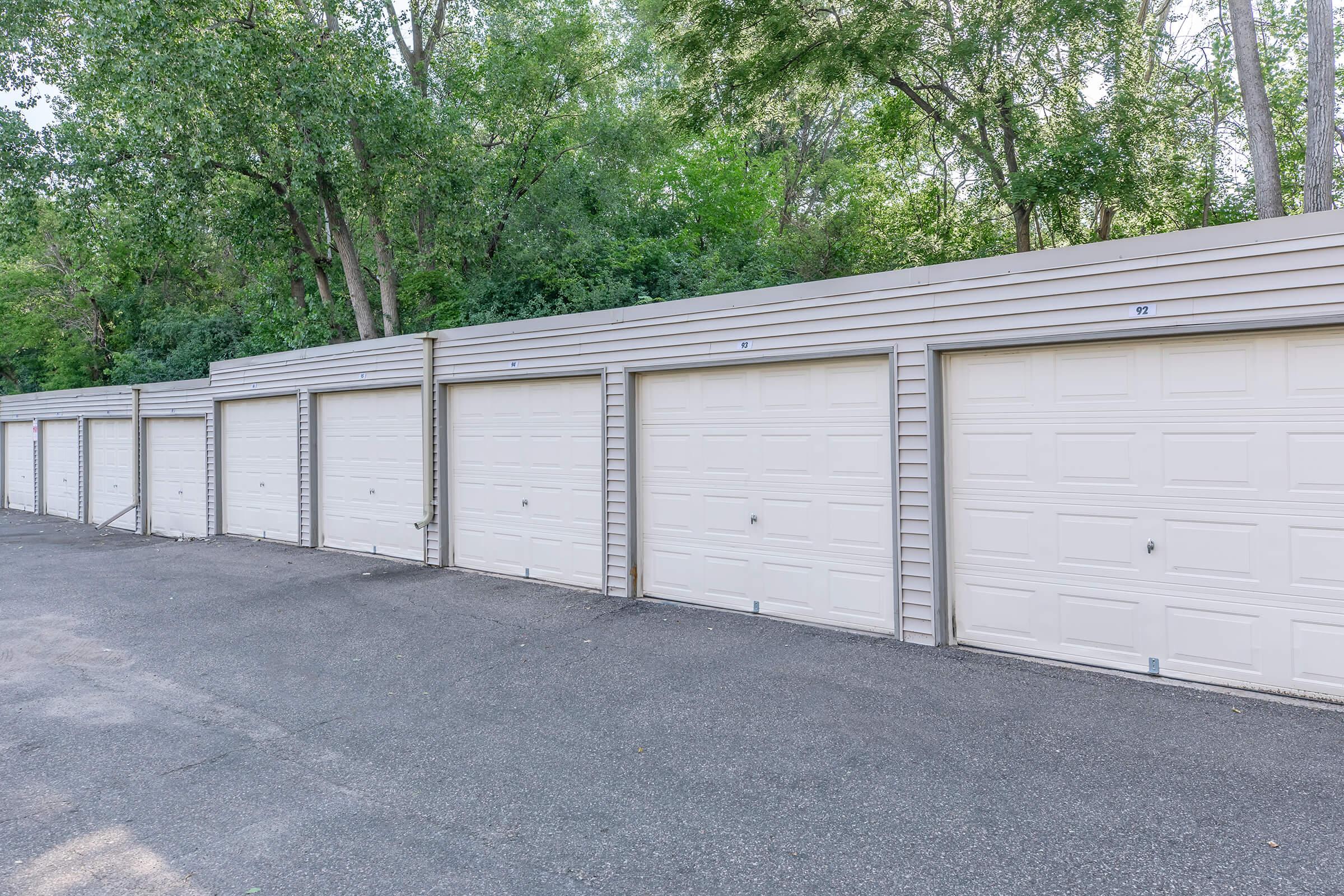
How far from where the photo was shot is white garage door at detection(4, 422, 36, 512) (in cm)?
1688

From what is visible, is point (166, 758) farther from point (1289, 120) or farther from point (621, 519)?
point (1289, 120)

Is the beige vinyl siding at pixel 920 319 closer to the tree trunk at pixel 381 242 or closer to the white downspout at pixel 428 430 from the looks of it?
the white downspout at pixel 428 430

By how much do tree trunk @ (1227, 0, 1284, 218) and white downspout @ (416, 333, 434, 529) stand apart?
9244mm

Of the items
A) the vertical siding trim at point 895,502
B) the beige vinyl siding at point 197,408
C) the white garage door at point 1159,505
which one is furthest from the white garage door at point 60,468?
the white garage door at point 1159,505

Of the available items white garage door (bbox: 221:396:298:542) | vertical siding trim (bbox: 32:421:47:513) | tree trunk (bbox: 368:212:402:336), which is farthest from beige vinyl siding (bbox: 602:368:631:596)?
vertical siding trim (bbox: 32:421:47:513)

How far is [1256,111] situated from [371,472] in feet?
35.7

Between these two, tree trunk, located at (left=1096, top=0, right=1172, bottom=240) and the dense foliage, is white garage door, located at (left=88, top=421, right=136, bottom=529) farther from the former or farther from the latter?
tree trunk, located at (left=1096, top=0, right=1172, bottom=240)

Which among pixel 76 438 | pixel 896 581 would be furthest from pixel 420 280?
pixel 896 581

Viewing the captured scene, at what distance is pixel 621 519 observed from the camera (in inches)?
285

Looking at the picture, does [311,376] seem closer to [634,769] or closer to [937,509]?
[937,509]

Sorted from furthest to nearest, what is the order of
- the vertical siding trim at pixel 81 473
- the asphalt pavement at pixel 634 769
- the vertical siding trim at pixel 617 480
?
the vertical siding trim at pixel 81 473 → the vertical siding trim at pixel 617 480 → the asphalt pavement at pixel 634 769

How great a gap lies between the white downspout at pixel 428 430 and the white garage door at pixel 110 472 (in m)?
7.86

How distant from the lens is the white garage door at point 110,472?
45.5 feet

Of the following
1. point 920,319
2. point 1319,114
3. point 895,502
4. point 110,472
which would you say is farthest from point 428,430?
point 1319,114
